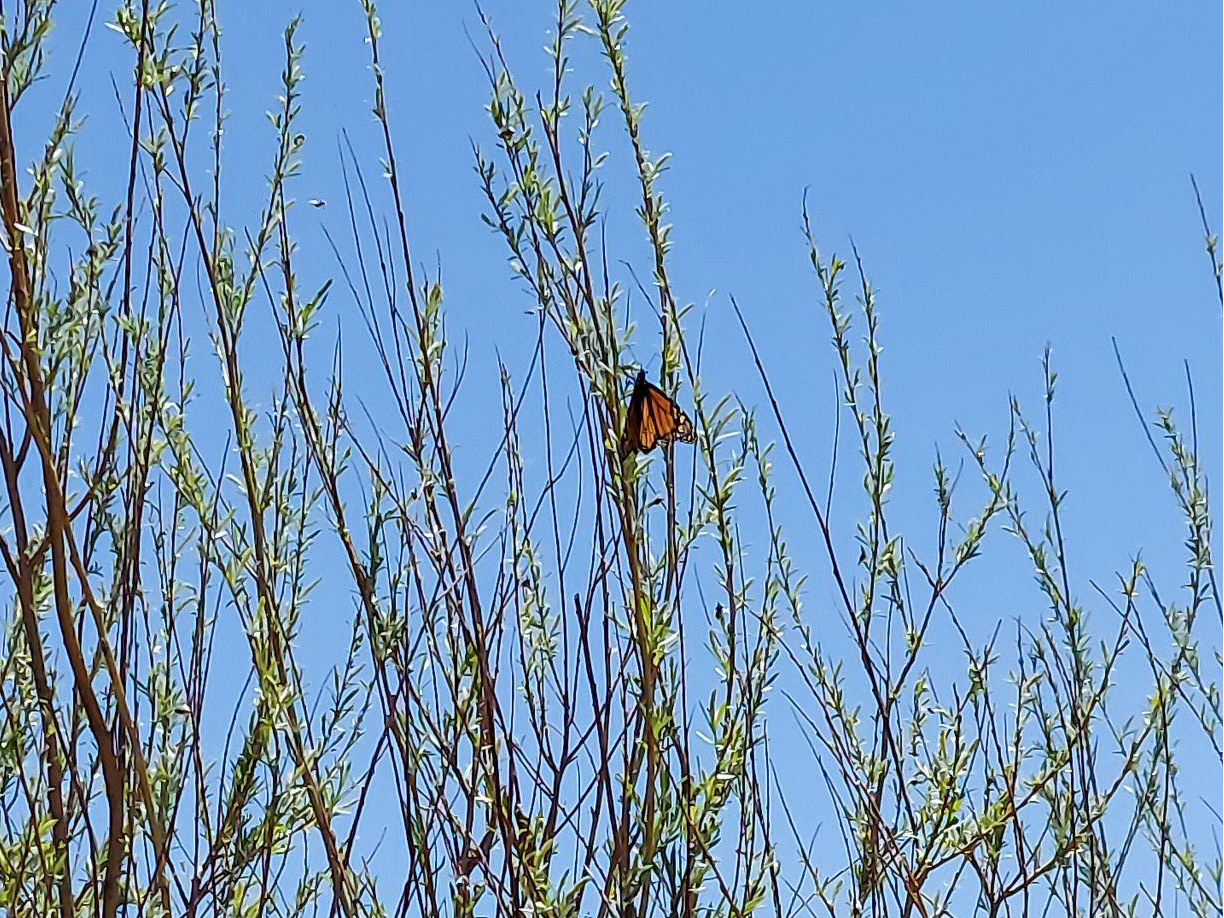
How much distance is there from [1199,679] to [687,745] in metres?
1.43

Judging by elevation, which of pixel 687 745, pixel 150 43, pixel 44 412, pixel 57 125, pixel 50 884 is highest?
pixel 150 43

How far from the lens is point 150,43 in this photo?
2146 mm

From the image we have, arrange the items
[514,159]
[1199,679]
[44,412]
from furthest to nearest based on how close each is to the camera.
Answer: [1199,679]
[514,159]
[44,412]

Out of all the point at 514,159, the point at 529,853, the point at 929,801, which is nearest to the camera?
the point at 529,853

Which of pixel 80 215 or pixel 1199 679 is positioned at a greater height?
pixel 80 215

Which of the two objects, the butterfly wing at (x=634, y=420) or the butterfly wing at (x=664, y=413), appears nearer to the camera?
the butterfly wing at (x=634, y=420)

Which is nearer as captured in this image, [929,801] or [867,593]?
[929,801]

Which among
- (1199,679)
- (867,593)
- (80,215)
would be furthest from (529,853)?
(1199,679)

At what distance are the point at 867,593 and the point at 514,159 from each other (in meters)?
1.01

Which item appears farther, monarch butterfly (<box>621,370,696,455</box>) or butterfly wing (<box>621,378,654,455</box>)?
monarch butterfly (<box>621,370,696,455</box>)

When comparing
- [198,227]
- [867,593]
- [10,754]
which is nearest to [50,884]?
[10,754]

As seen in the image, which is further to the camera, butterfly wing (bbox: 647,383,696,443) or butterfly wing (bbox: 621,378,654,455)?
butterfly wing (bbox: 647,383,696,443)

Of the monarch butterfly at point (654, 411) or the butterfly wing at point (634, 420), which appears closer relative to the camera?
the butterfly wing at point (634, 420)

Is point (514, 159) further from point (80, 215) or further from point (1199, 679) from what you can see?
point (1199, 679)
